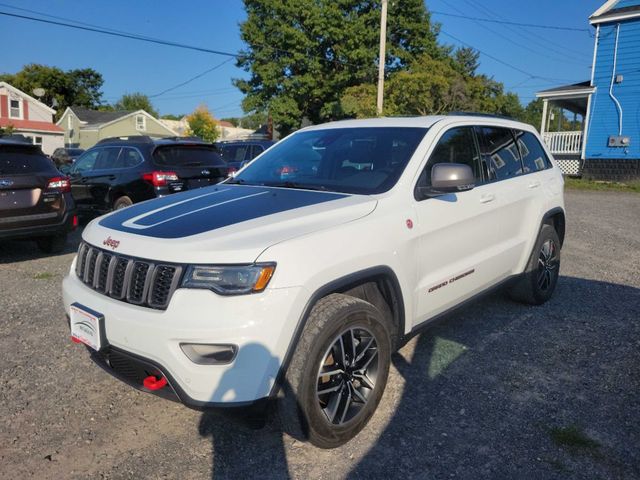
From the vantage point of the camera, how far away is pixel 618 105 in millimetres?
20750

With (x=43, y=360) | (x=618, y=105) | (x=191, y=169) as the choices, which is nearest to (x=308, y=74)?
(x=618, y=105)

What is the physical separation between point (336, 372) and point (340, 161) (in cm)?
162

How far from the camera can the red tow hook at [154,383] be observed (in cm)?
252

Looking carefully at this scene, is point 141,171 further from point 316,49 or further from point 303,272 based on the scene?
point 316,49

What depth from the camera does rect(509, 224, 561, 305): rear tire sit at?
475 cm

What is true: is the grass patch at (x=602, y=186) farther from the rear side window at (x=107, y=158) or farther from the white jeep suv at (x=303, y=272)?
the white jeep suv at (x=303, y=272)

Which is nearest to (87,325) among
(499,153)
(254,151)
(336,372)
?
(336,372)

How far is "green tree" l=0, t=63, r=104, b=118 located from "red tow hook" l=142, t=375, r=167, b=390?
63.6 meters

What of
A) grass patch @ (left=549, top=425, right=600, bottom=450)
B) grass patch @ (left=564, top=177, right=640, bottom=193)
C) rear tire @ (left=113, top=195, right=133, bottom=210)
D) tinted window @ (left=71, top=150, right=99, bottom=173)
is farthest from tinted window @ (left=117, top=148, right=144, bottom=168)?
grass patch @ (left=564, top=177, right=640, bottom=193)

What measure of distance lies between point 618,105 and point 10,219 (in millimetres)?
22005

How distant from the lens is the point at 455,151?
3793 millimetres

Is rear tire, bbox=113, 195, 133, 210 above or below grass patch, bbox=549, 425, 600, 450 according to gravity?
above

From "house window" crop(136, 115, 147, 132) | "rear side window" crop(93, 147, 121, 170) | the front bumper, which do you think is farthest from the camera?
"house window" crop(136, 115, 147, 132)

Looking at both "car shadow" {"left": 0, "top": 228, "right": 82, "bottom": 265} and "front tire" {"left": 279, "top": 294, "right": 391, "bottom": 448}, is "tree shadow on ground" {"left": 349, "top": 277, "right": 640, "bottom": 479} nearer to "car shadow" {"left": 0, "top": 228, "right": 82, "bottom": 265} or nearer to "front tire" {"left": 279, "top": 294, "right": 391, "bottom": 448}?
"front tire" {"left": 279, "top": 294, "right": 391, "bottom": 448}
